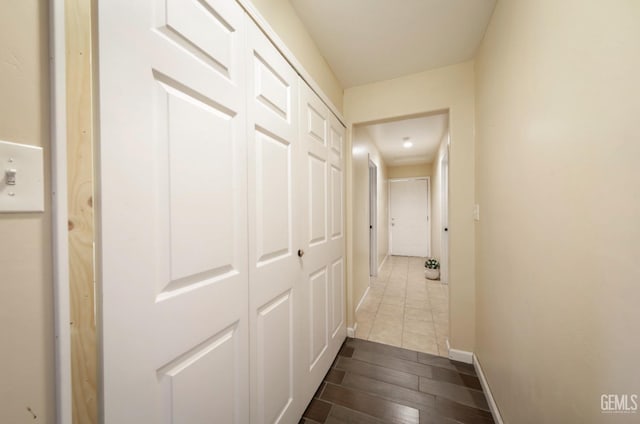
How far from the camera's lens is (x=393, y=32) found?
1.52 metres

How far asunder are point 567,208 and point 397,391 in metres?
1.49

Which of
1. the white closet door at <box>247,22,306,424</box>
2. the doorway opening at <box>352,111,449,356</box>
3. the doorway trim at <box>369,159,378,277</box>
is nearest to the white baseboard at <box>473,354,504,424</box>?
the doorway opening at <box>352,111,449,356</box>

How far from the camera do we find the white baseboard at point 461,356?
1.80m

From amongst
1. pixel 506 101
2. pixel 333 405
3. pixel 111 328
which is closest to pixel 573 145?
pixel 506 101

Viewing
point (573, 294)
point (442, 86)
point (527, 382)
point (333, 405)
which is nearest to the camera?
point (573, 294)

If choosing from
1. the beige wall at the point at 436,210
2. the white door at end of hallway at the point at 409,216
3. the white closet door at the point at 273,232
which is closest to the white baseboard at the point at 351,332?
the white closet door at the point at 273,232

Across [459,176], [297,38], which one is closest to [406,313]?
[459,176]

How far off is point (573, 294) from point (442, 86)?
1.79 m

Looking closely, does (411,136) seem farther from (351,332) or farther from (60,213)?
(60,213)

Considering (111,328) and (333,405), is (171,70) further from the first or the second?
(333,405)

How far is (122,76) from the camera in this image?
51cm

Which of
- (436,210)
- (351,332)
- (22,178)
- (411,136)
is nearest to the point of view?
(22,178)

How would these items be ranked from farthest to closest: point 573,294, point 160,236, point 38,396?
point 573,294
point 160,236
point 38,396

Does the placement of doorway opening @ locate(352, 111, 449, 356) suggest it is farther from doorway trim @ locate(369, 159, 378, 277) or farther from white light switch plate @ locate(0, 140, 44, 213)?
white light switch plate @ locate(0, 140, 44, 213)
